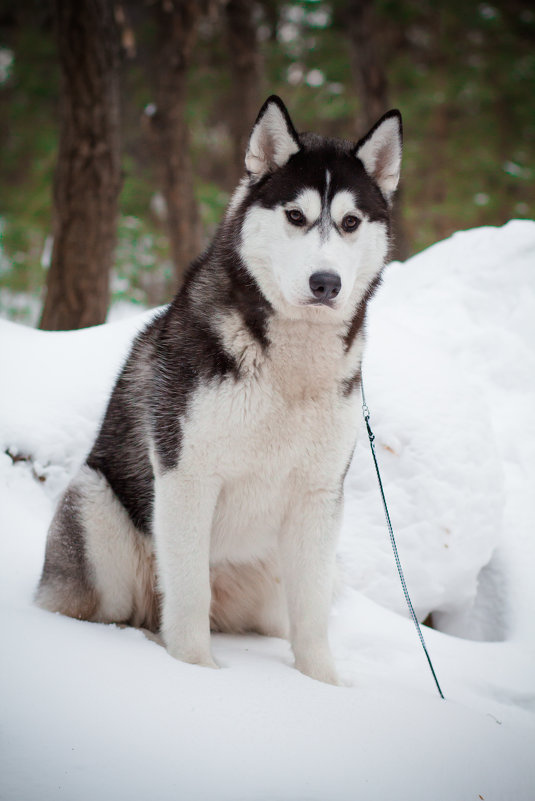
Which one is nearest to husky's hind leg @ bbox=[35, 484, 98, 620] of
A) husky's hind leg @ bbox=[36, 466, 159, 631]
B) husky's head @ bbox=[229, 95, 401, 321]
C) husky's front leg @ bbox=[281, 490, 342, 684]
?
husky's hind leg @ bbox=[36, 466, 159, 631]

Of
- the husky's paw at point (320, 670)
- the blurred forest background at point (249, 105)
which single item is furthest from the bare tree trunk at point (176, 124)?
the husky's paw at point (320, 670)

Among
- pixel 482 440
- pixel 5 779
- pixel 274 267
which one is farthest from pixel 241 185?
pixel 482 440

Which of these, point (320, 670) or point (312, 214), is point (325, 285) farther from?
point (320, 670)

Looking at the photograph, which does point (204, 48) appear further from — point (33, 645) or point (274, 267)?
point (33, 645)

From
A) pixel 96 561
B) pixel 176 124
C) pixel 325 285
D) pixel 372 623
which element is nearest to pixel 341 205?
pixel 325 285

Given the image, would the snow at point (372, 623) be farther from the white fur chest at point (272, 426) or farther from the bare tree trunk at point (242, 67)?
the bare tree trunk at point (242, 67)

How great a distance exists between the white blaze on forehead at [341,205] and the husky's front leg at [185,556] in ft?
3.36

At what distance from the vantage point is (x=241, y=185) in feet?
8.14

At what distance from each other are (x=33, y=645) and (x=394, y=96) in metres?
13.0

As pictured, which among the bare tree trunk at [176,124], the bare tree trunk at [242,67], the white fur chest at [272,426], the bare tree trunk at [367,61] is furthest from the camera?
the bare tree trunk at [367,61]

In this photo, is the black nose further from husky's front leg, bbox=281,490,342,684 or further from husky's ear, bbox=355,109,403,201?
husky's front leg, bbox=281,490,342,684

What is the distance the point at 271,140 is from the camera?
2326 mm

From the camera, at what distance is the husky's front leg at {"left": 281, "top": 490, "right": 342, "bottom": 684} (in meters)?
2.42

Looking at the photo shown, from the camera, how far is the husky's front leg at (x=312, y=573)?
2.42m
